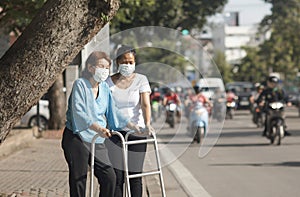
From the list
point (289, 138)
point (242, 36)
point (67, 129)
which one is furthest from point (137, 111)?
point (242, 36)

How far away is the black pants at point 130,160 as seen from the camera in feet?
25.7

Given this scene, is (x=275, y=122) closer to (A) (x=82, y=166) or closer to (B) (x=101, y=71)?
(B) (x=101, y=71)

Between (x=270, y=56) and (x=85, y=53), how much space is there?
237 ft

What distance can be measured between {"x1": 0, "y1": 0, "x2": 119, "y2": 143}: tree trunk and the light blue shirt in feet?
2.61

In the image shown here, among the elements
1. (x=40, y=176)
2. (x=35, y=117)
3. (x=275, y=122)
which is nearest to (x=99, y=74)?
(x=40, y=176)

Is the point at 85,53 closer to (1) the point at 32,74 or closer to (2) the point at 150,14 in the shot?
(1) the point at 32,74

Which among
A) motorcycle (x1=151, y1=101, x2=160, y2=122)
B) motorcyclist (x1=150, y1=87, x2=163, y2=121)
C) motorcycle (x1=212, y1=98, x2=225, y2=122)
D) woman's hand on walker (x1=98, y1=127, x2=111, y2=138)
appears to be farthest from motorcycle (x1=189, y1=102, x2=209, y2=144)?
woman's hand on walker (x1=98, y1=127, x2=111, y2=138)

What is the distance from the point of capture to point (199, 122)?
19656 millimetres

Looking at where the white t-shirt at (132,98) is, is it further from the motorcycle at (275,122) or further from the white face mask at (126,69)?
the motorcycle at (275,122)

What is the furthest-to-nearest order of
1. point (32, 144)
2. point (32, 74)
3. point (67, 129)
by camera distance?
point (32, 144), point (32, 74), point (67, 129)

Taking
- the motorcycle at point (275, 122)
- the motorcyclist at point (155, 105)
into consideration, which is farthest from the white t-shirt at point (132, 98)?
the motorcyclist at point (155, 105)

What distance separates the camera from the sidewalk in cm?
1058

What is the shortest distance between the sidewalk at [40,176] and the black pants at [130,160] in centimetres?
223

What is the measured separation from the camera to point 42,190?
10.6m
